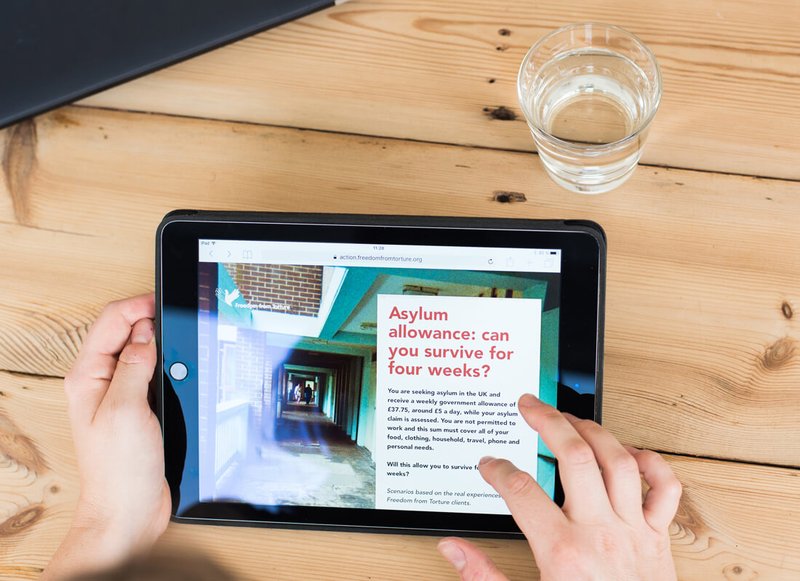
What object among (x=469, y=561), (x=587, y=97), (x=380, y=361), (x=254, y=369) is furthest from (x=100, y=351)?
(x=587, y=97)

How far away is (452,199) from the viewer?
25.5 inches

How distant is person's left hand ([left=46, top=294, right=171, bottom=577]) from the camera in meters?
0.61

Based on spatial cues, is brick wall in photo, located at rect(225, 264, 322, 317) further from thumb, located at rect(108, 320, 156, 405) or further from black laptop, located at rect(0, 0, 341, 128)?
black laptop, located at rect(0, 0, 341, 128)

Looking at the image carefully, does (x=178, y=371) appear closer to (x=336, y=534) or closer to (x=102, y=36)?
(x=336, y=534)

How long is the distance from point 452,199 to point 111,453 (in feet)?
1.23

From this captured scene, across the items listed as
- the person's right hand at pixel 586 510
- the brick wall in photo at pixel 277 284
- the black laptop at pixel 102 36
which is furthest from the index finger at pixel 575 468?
the black laptop at pixel 102 36

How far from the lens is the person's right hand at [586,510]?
50cm

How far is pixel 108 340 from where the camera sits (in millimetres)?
619

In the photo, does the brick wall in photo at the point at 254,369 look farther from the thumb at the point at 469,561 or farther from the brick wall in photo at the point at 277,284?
the thumb at the point at 469,561

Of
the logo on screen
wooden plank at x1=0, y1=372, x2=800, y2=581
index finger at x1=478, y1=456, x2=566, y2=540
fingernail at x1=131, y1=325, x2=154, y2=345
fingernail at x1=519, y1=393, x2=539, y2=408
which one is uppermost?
the logo on screen

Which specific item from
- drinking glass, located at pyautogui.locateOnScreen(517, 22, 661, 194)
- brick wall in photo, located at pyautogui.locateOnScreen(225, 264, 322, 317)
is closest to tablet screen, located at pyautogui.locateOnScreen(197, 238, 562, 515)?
brick wall in photo, located at pyautogui.locateOnScreen(225, 264, 322, 317)

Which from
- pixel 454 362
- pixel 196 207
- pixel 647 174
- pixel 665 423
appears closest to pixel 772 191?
pixel 647 174

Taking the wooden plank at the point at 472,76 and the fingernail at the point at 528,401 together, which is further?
the wooden plank at the point at 472,76

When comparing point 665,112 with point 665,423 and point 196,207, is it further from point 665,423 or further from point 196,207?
point 196,207
